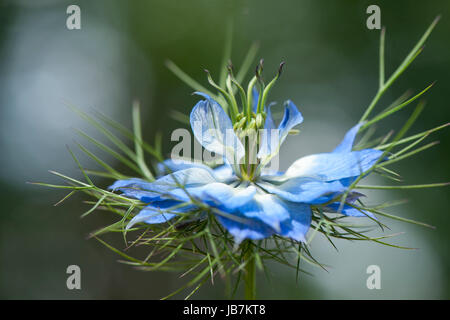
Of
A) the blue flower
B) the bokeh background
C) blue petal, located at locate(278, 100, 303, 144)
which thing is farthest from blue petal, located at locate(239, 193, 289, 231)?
the bokeh background

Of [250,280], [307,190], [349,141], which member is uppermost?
[349,141]

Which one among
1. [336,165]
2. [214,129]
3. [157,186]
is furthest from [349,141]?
[157,186]

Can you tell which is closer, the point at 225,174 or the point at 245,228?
the point at 245,228

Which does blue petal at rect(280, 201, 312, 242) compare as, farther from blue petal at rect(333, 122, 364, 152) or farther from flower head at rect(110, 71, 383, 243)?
blue petal at rect(333, 122, 364, 152)

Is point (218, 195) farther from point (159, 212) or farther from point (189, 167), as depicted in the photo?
point (189, 167)

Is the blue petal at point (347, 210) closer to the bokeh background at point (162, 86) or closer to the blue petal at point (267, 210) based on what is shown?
the blue petal at point (267, 210)

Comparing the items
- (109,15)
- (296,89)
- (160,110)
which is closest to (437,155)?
(296,89)

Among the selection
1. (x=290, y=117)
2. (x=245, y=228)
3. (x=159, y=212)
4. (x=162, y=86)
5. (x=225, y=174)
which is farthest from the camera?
(x=162, y=86)

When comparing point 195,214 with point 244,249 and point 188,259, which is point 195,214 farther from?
point 188,259
